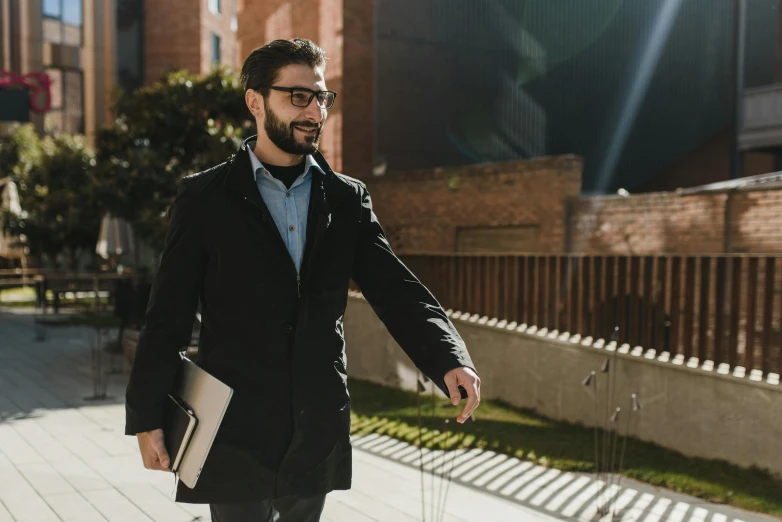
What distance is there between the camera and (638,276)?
24.4 feet

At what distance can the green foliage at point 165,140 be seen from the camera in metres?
13.1

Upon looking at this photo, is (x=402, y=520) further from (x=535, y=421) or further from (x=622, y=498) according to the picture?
(x=535, y=421)

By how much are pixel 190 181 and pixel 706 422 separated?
4996mm

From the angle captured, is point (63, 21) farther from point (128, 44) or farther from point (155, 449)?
point (155, 449)

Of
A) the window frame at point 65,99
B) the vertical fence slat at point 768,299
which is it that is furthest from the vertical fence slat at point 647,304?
the window frame at point 65,99

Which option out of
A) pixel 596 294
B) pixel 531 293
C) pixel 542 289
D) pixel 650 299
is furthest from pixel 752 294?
pixel 531 293

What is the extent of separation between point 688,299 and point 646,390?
2.59 feet

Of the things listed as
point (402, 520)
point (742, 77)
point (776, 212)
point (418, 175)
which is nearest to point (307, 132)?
point (402, 520)

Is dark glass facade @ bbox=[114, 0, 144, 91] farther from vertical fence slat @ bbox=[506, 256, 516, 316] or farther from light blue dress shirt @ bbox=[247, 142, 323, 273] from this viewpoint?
light blue dress shirt @ bbox=[247, 142, 323, 273]

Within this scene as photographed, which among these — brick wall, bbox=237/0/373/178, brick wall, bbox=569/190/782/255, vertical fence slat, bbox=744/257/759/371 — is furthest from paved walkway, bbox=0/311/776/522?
brick wall, bbox=237/0/373/178

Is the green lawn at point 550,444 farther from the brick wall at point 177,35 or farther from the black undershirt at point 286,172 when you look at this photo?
the brick wall at point 177,35

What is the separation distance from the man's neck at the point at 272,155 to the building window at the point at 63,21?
50836 millimetres

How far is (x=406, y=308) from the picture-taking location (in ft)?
9.07

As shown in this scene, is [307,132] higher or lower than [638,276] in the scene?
higher
